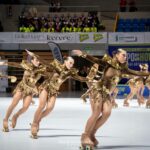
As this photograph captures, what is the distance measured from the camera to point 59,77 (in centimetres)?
784

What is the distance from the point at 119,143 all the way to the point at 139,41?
17.3m

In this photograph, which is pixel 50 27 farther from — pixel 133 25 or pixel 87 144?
pixel 87 144

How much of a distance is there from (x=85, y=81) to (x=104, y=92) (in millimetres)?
657

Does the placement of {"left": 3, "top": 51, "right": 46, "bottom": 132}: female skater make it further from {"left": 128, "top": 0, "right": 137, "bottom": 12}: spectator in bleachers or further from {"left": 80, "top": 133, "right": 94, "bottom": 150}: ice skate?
{"left": 128, "top": 0, "right": 137, "bottom": 12}: spectator in bleachers

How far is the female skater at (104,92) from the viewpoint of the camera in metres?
6.52

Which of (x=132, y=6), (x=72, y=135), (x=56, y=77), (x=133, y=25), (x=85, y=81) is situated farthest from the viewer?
(x=132, y=6)

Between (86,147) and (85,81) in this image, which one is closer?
(86,147)

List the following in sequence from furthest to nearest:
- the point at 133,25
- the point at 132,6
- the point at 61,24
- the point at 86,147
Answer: the point at 132,6, the point at 133,25, the point at 61,24, the point at 86,147

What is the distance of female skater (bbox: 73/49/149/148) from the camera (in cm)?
652

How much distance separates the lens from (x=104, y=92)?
6.57 m

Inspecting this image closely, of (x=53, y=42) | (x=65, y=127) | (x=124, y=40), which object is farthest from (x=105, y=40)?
(x=65, y=127)

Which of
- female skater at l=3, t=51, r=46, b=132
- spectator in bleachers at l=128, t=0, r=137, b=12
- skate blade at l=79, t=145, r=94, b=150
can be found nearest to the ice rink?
skate blade at l=79, t=145, r=94, b=150

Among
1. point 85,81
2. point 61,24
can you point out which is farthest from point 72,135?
point 61,24

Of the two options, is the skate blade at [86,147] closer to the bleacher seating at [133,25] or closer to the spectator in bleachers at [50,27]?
the spectator in bleachers at [50,27]
